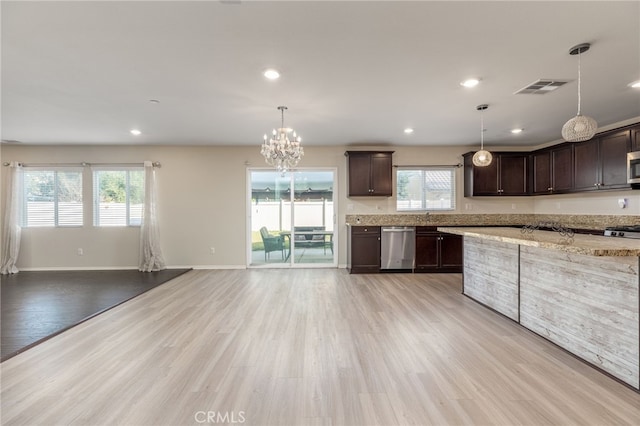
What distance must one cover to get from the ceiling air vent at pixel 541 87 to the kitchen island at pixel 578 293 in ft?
5.23

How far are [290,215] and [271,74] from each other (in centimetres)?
362

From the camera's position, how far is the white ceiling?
6.26 feet

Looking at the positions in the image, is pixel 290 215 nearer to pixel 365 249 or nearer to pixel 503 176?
pixel 365 249

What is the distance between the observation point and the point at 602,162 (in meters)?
4.29

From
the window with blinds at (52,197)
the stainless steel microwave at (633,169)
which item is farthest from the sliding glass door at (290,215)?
the stainless steel microwave at (633,169)

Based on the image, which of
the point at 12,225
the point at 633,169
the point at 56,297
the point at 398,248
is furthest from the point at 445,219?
the point at 12,225

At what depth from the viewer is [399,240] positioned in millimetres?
5480

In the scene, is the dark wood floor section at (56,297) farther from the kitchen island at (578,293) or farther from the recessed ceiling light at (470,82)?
the recessed ceiling light at (470,82)

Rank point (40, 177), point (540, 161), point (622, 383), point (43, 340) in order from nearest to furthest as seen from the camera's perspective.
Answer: point (622, 383) < point (43, 340) < point (540, 161) < point (40, 177)

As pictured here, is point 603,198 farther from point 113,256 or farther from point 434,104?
point 113,256

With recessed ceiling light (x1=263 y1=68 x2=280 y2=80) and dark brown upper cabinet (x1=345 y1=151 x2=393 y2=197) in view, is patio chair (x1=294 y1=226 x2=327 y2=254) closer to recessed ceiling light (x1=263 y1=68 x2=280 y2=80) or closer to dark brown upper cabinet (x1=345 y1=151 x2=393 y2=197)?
dark brown upper cabinet (x1=345 y1=151 x2=393 y2=197)

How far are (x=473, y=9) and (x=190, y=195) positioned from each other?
18.5 ft

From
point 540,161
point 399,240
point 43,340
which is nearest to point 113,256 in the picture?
point 43,340

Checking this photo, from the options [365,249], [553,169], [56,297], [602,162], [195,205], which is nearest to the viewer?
[56,297]
